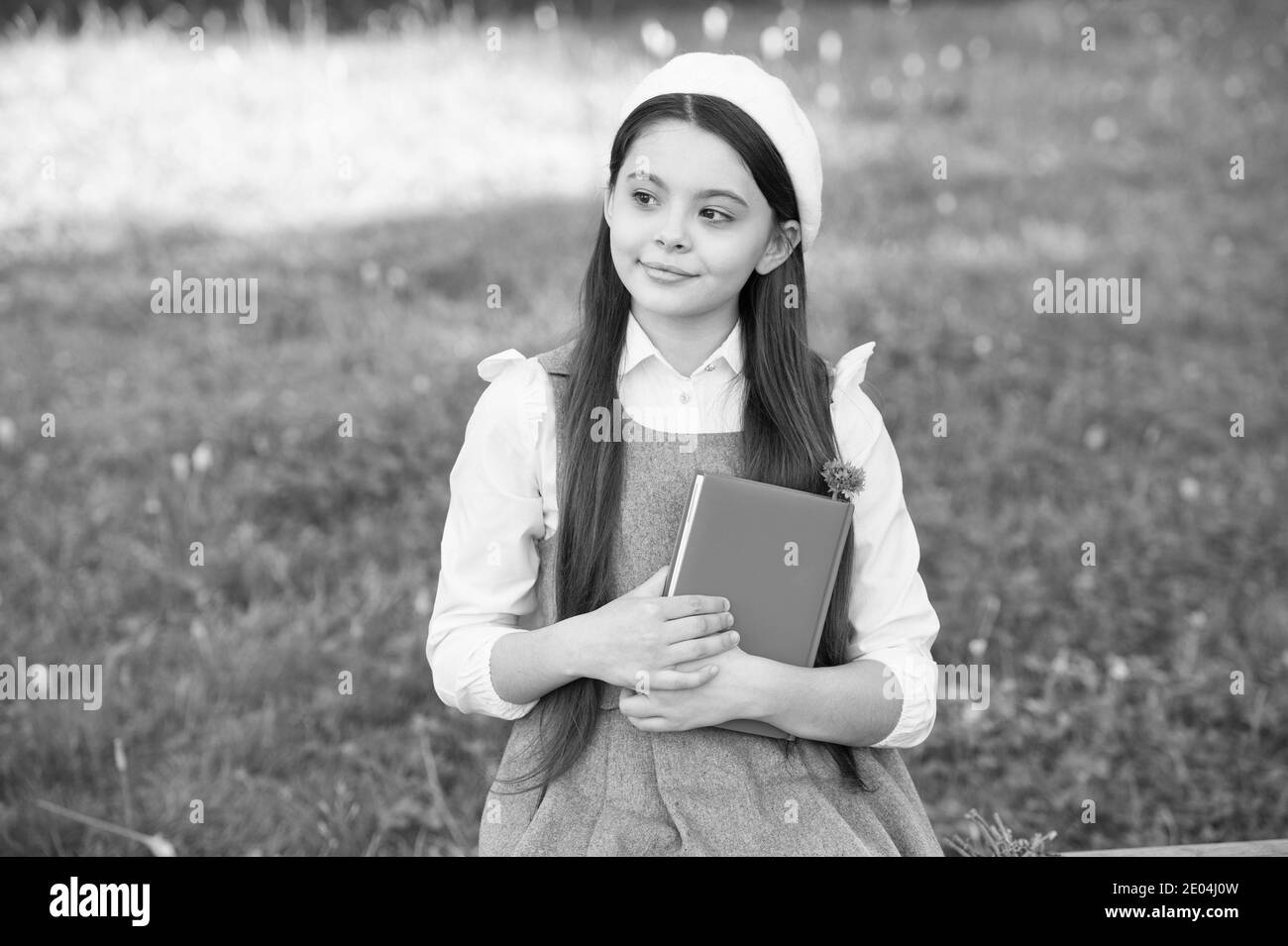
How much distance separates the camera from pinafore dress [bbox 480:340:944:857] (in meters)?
2.08

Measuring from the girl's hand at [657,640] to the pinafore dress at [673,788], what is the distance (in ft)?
0.21

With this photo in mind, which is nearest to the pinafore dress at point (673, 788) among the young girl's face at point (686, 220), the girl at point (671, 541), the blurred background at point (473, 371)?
the girl at point (671, 541)

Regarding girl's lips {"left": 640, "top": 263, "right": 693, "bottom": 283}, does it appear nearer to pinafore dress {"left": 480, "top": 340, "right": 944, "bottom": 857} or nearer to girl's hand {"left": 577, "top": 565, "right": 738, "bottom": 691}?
pinafore dress {"left": 480, "top": 340, "right": 944, "bottom": 857}

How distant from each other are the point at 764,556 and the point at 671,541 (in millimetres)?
212

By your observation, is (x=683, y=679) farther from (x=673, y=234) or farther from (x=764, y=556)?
(x=673, y=234)

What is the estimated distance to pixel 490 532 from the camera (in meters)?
2.19

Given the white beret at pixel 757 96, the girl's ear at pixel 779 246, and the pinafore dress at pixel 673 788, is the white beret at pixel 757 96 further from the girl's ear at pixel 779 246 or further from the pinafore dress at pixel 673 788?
the pinafore dress at pixel 673 788

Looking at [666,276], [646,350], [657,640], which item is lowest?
[657,640]

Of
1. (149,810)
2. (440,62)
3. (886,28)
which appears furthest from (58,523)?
(886,28)

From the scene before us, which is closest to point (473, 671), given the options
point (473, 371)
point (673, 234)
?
point (673, 234)

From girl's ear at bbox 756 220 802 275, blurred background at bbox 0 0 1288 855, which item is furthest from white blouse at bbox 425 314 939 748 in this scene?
blurred background at bbox 0 0 1288 855

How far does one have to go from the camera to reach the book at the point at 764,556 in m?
2.00
